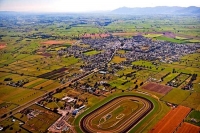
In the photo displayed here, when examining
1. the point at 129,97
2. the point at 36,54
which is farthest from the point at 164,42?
the point at 129,97

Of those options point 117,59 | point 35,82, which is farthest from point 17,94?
point 117,59

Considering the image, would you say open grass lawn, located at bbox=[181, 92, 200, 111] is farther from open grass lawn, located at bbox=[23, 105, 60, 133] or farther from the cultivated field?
open grass lawn, located at bbox=[23, 105, 60, 133]

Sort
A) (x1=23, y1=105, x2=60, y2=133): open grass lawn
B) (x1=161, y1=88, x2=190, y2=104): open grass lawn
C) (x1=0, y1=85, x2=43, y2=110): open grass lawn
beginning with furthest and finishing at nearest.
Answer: (x1=0, y1=85, x2=43, y2=110): open grass lawn
(x1=161, y1=88, x2=190, y2=104): open grass lawn
(x1=23, y1=105, x2=60, y2=133): open grass lawn

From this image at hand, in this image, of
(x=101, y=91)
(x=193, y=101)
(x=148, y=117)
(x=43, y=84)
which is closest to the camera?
(x=148, y=117)

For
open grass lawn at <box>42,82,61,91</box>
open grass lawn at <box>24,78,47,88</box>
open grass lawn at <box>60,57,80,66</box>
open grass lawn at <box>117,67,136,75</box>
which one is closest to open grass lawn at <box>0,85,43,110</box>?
open grass lawn at <box>42,82,61,91</box>

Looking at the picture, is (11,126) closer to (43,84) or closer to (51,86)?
(51,86)

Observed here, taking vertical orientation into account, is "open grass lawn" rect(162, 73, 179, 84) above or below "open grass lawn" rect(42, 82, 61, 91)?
above

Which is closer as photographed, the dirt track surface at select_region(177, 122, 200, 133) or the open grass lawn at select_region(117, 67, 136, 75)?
the dirt track surface at select_region(177, 122, 200, 133)
